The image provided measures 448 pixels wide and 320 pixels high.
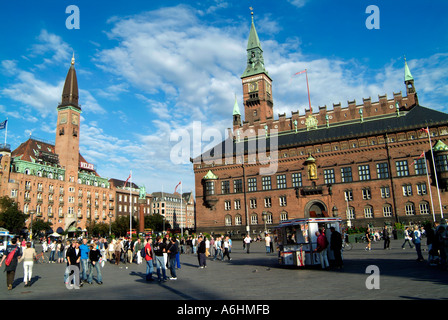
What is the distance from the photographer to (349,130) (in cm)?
5644

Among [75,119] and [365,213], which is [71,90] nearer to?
[75,119]

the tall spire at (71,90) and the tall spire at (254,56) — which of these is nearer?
the tall spire at (254,56)

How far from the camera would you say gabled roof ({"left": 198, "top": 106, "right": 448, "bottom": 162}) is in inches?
1980

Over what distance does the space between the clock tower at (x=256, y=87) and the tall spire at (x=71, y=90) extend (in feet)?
141

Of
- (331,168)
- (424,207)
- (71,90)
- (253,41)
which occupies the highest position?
(253,41)

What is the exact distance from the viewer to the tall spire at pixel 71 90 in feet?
277

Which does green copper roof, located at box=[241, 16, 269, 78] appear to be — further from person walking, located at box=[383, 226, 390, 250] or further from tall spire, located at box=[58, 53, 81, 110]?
person walking, located at box=[383, 226, 390, 250]

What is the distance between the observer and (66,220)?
78.6m

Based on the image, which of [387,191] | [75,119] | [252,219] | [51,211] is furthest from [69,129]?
[387,191]

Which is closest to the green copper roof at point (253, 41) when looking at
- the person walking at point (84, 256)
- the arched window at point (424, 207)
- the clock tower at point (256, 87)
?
the clock tower at point (256, 87)

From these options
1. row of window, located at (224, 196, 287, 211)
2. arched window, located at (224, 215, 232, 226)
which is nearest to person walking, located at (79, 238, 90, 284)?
row of window, located at (224, 196, 287, 211)

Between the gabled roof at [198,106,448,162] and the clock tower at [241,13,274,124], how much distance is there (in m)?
8.20

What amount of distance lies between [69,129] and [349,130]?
210 ft

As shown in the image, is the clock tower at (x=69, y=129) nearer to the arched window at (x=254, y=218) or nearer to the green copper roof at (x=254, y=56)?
the green copper roof at (x=254, y=56)
